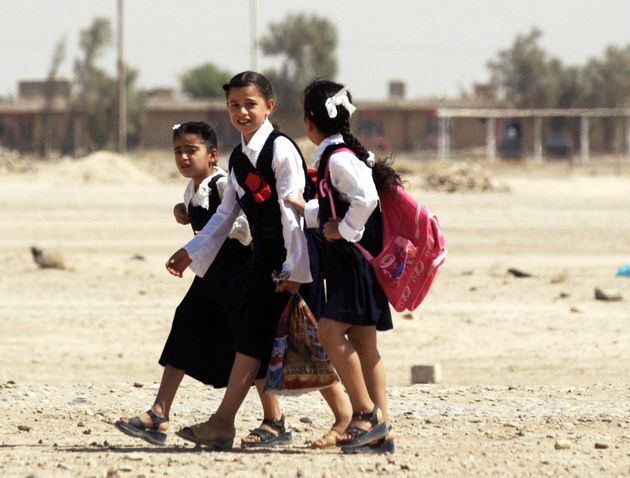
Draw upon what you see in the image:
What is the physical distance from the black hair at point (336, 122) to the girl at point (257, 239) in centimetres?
17

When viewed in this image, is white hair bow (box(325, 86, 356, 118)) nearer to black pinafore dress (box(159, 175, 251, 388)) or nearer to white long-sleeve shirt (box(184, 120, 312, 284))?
white long-sleeve shirt (box(184, 120, 312, 284))

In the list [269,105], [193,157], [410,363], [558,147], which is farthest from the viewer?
[558,147]

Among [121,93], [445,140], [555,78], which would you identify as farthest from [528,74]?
[121,93]

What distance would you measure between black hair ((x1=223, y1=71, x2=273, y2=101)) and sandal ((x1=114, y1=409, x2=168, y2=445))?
1.49 meters

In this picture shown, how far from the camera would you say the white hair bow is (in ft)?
22.0

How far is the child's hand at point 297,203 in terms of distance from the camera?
6.78 m

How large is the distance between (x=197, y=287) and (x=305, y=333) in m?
0.64

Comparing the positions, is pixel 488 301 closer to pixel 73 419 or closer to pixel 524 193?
pixel 73 419

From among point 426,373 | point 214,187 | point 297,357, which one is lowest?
point 426,373

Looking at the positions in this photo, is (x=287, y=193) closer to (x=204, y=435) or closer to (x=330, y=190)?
(x=330, y=190)

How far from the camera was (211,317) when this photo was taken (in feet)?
23.9

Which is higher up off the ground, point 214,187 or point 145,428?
point 214,187

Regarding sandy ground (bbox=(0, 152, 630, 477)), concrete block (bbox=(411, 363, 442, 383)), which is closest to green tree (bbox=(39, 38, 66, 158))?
sandy ground (bbox=(0, 152, 630, 477))

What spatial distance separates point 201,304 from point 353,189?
1063mm
